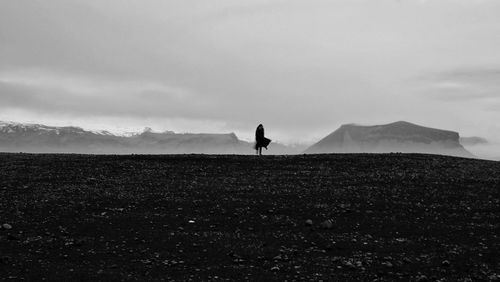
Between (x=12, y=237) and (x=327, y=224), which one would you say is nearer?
(x=12, y=237)

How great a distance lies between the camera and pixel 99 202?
28.4m

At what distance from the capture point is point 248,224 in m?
24.2

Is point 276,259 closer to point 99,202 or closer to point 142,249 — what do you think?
point 142,249

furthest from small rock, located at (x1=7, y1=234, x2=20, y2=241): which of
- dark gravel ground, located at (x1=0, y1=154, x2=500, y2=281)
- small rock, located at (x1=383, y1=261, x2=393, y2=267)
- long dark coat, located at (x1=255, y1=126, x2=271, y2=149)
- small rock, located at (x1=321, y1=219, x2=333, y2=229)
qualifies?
long dark coat, located at (x1=255, y1=126, x2=271, y2=149)

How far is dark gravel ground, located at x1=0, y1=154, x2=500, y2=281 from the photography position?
18.0 metres

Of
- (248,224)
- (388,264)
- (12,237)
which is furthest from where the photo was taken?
(248,224)

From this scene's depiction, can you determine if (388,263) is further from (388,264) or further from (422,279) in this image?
(422,279)

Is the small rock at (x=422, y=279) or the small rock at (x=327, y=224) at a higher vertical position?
the small rock at (x=327, y=224)

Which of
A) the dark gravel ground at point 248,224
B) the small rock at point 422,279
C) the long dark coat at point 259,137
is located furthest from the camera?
the long dark coat at point 259,137

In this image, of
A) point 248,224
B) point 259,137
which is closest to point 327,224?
point 248,224

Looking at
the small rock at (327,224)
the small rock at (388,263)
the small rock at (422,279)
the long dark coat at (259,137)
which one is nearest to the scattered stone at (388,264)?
the small rock at (388,263)

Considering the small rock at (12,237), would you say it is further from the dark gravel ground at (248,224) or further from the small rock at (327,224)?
the small rock at (327,224)

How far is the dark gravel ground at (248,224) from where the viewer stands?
18.0 metres

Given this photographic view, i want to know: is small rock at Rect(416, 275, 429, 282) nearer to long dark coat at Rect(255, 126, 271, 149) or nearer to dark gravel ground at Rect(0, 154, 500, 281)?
dark gravel ground at Rect(0, 154, 500, 281)
